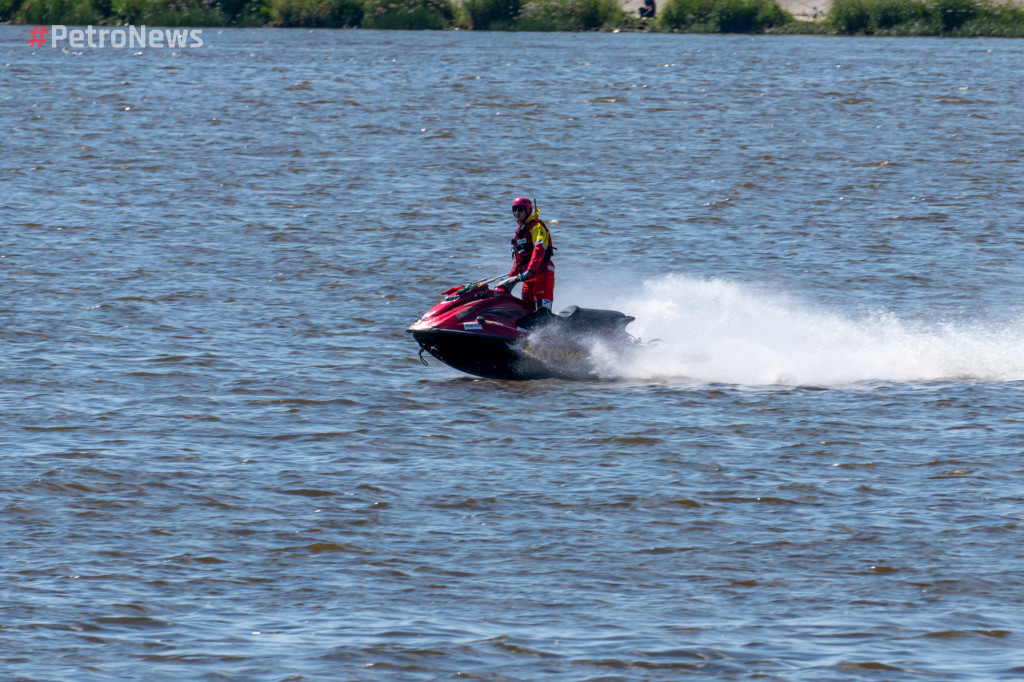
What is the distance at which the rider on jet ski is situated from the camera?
1616 cm

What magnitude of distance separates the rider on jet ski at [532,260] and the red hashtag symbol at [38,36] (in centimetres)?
6089

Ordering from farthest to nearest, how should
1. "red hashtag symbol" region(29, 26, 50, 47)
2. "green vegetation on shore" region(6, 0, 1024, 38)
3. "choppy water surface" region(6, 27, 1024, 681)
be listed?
1. "red hashtag symbol" region(29, 26, 50, 47)
2. "green vegetation on shore" region(6, 0, 1024, 38)
3. "choppy water surface" region(6, 27, 1024, 681)

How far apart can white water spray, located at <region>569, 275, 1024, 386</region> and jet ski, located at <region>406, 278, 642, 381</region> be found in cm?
41

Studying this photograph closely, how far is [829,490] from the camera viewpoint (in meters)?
12.9

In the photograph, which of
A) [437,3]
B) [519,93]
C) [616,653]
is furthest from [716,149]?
[437,3]

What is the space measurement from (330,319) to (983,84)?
124 feet

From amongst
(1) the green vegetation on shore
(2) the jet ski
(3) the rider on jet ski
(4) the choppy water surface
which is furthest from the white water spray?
(1) the green vegetation on shore

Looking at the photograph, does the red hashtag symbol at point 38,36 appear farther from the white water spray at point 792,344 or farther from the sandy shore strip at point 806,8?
the white water spray at point 792,344

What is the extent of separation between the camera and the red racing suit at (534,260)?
16.2 m

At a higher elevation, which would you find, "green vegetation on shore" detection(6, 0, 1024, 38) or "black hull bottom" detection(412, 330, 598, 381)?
"green vegetation on shore" detection(6, 0, 1024, 38)

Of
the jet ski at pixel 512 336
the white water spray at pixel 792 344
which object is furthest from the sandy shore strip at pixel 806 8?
the jet ski at pixel 512 336

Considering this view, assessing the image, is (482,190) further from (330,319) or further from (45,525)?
(45,525)

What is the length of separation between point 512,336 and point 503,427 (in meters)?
1.54

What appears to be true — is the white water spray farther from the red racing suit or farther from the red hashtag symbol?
the red hashtag symbol
